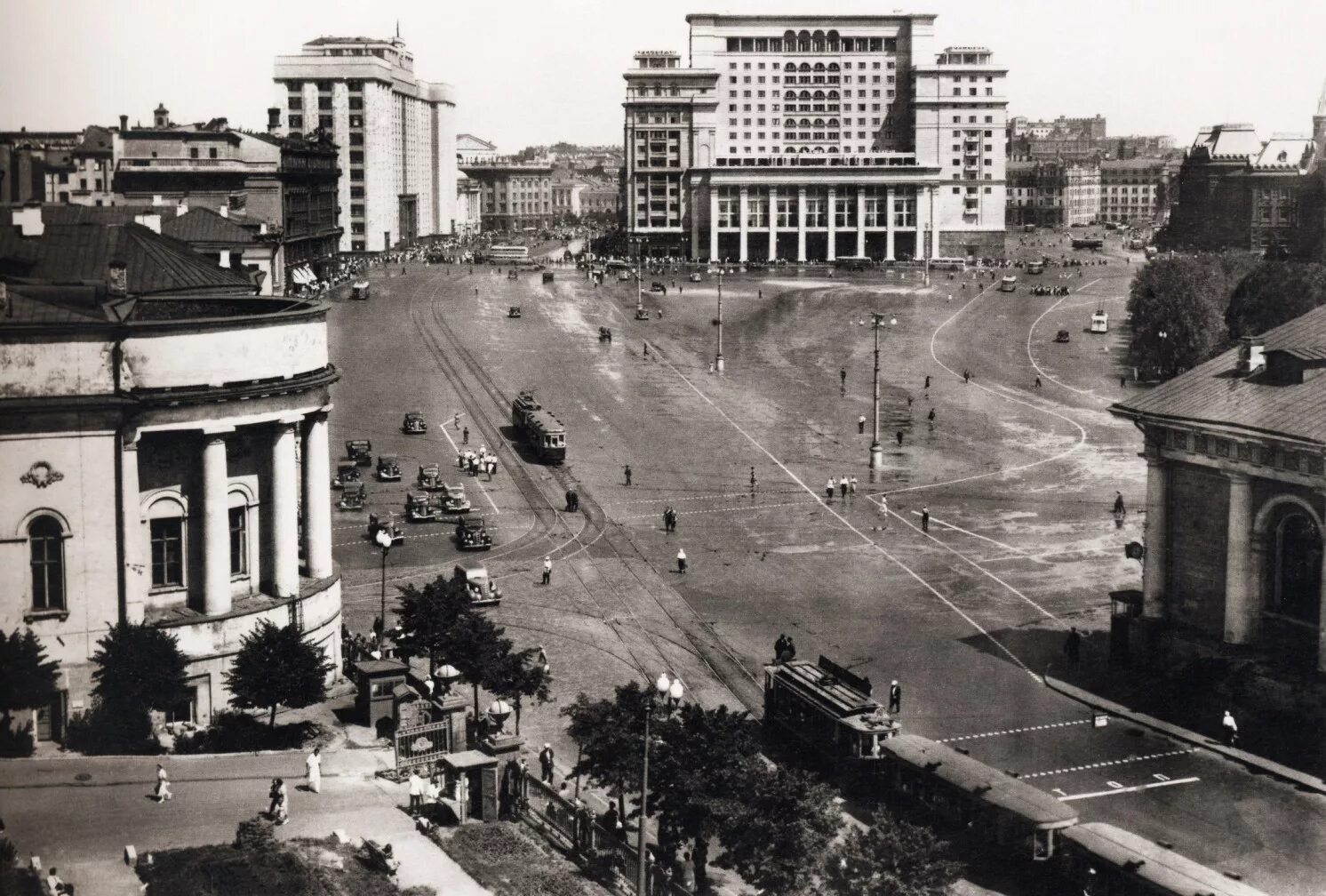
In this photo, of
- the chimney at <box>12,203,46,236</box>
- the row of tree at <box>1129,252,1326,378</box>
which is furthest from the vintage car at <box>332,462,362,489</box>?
the row of tree at <box>1129,252,1326,378</box>

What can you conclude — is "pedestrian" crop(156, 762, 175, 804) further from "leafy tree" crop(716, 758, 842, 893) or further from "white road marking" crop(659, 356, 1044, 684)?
"white road marking" crop(659, 356, 1044, 684)

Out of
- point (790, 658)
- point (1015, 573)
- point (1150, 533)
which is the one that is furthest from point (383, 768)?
point (1015, 573)

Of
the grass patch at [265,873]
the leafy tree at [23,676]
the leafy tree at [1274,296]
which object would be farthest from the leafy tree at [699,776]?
the leafy tree at [1274,296]

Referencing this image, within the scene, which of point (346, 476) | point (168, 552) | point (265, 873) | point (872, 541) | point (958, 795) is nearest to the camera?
point (265, 873)

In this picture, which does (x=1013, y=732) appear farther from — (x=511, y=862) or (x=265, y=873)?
(x=265, y=873)

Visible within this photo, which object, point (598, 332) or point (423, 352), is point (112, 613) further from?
point (598, 332)

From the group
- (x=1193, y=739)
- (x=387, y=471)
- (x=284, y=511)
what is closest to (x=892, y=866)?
(x=1193, y=739)
